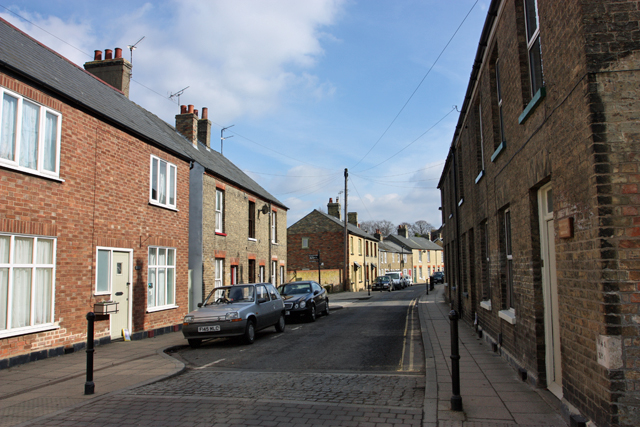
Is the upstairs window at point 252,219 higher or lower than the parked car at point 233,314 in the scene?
higher

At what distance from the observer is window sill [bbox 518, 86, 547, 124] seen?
5.37 m

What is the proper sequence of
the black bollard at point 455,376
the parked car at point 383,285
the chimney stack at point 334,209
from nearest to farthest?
the black bollard at point 455,376, the parked car at point 383,285, the chimney stack at point 334,209

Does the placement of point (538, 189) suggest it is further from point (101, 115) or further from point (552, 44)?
point (101, 115)

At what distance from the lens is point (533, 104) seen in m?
5.68

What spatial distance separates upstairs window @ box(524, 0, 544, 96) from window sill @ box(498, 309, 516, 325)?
346cm

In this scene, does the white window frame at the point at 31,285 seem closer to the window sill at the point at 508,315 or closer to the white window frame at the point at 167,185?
the white window frame at the point at 167,185

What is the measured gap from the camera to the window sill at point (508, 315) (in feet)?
24.0

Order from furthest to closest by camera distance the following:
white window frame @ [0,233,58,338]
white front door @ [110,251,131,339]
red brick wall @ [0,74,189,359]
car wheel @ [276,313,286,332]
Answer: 1. car wheel @ [276,313,286,332]
2. white front door @ [110,251,131,339]
3. red brick wall @ [0,74,189,359]
4. white window frame @ [0,233,58,338]

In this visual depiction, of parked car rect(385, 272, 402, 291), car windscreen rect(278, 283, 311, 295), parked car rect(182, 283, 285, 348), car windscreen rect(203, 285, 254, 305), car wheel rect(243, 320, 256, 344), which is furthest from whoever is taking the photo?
parked car rect(385, 272, 402, 291)

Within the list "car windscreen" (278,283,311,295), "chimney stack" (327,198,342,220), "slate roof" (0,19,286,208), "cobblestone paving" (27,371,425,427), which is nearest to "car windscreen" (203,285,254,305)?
"cobblestone paving" (27,371,425,427)

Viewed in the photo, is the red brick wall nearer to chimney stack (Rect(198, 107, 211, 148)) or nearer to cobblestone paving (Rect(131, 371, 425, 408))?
cobblestone paving (Rect(131, 371, 425, 408))

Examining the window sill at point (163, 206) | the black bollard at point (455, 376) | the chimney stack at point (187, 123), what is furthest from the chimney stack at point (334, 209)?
the black bollard at point (455, 376)

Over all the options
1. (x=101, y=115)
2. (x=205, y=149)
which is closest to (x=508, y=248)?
(x=101, y=115)

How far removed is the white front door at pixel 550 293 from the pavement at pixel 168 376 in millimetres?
284
